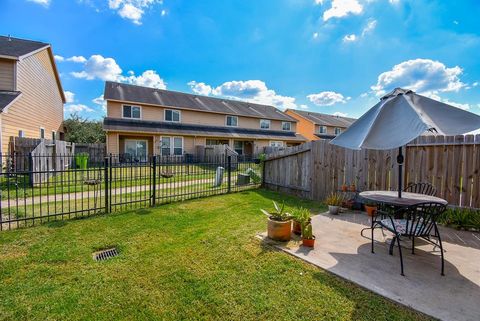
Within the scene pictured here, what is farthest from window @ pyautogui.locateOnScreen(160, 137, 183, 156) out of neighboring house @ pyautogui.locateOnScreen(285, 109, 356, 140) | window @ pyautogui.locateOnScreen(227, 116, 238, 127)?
neighboring house @ pyautogui.locateOnScreen(285, 109, 356, 140)

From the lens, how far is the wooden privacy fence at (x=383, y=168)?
5134 millimetres

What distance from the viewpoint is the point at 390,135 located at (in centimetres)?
353

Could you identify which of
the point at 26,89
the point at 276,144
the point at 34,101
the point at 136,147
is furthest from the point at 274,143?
the point at 26,89

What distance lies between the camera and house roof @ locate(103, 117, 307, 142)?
65.1 feet

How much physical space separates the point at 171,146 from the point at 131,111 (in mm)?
4823

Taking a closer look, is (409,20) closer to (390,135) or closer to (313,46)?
(313,46)

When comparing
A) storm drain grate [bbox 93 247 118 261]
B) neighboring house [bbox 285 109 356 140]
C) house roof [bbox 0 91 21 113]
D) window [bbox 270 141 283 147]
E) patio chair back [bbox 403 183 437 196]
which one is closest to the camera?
storm drain grate [bbox 93 247 118 261]

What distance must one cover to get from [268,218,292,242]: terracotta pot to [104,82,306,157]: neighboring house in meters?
18.2

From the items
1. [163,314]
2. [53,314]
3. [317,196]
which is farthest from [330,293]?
[317,196]

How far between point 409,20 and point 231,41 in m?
9.07

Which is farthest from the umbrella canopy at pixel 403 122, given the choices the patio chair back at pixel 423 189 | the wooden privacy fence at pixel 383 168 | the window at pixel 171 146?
the window at pixel 171 146

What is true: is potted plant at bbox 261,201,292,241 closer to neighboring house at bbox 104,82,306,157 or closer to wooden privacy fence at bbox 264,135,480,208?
wooden privacy fence at bbox 264,135,480,208

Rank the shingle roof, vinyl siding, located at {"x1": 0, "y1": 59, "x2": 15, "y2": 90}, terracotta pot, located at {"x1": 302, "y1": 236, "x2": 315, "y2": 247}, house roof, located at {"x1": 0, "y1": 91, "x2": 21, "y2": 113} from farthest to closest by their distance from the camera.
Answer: the shingle roof, vinyl siding, located at {"x1": 0, "y1": 59, "x2": 15, "y2": 90}, house roof, located at {"x1": 0, "y1": 91, "x2": 21, "y2": 113}, terracotta pot, located at {"x1": 302, "y1": 236, "x2": 315, "y2": 247}

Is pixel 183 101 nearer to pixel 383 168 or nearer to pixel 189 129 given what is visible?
pixel 189 129
